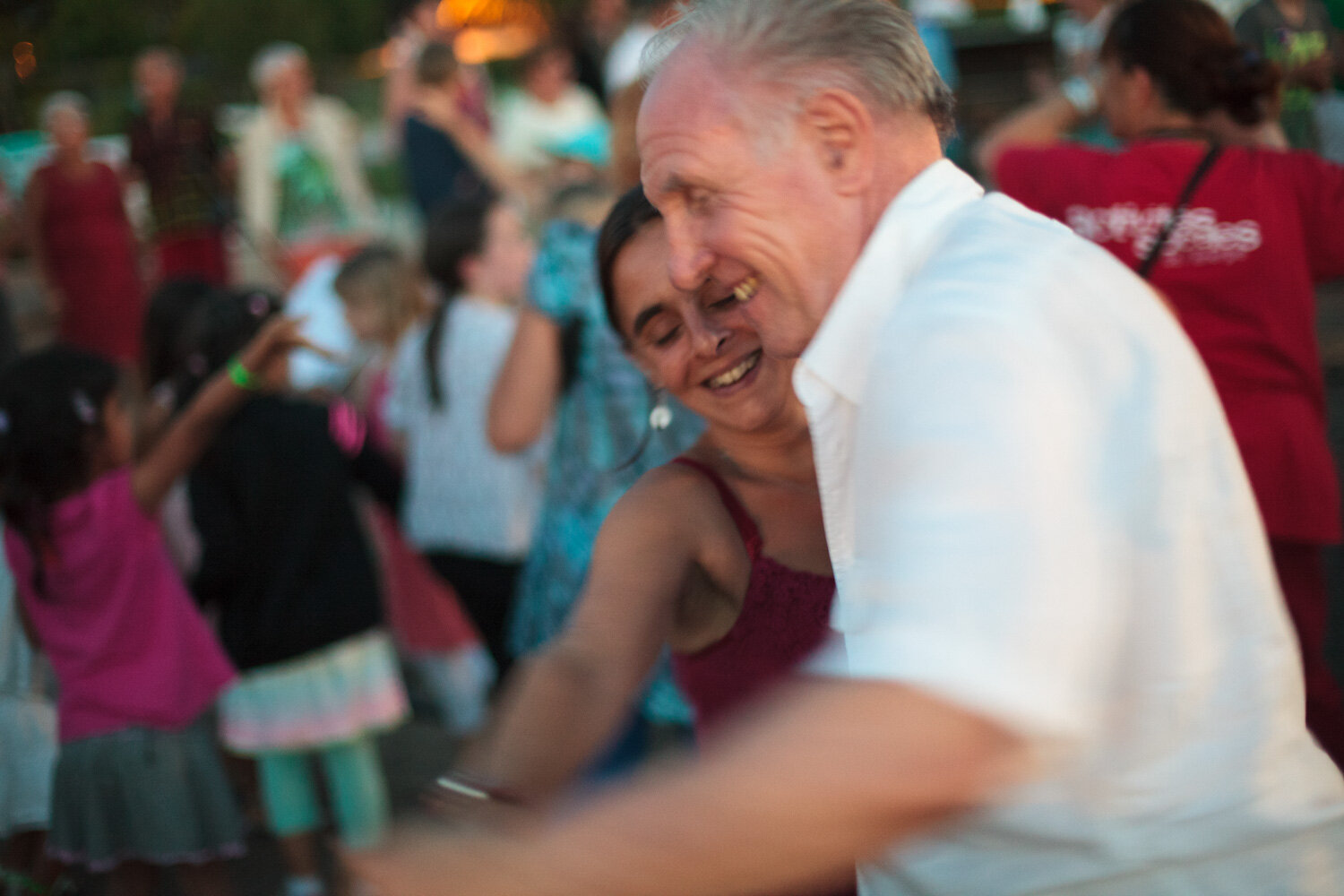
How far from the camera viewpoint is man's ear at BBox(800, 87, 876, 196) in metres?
1.12

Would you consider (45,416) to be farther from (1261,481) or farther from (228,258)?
(228,258)

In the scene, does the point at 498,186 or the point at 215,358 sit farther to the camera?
the point at 498,186

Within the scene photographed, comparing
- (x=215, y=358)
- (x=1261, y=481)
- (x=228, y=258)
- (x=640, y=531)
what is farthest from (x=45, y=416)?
(x=228, y=258)

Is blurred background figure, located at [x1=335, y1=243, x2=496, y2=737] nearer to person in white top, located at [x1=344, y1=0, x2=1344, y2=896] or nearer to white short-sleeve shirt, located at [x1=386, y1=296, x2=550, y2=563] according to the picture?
white short-sleeve shirt, located at [x1=386, y1=296, x2=550, y2=563]

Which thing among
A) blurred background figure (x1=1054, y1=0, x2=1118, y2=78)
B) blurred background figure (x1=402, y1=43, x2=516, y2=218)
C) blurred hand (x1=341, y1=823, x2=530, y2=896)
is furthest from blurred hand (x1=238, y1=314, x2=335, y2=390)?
blurred background figure (x1=402, y1=43, x2=516, y2=218)

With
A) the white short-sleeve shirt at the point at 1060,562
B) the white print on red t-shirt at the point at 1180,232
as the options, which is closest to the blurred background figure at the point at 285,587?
the white print on red t-shirt at the point at 1180,232

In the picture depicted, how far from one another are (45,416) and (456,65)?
155 inches

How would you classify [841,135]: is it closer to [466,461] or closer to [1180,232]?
[1180,232]

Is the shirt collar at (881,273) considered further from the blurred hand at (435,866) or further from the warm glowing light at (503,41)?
the warm glowing light at (503,41)

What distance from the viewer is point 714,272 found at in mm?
1229

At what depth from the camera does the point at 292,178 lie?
7801 mm

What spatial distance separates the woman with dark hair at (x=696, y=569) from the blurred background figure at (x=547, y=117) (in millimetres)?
5903

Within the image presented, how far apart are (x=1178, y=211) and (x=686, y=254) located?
5.75 feet

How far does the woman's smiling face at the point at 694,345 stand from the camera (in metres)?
1.82
